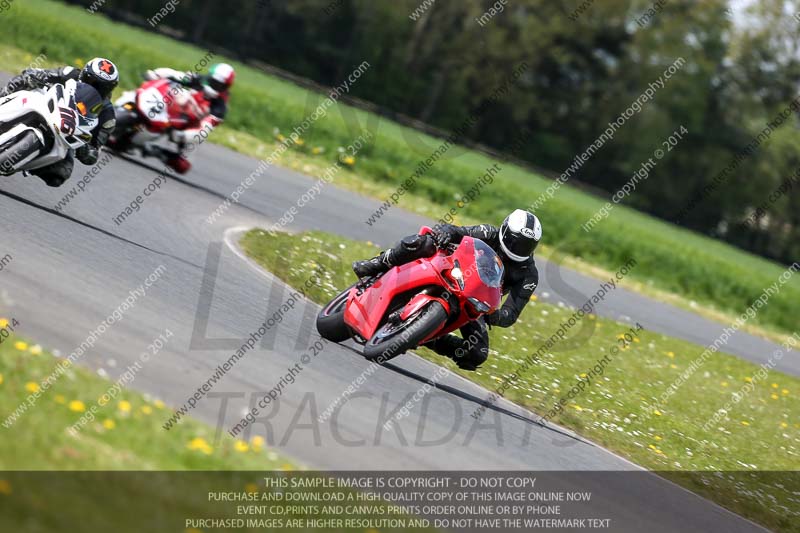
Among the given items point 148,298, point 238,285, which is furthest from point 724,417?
point 148,298

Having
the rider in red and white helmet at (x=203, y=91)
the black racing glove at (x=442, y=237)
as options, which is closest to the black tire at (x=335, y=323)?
the black racing glove at (x=442, y=237)

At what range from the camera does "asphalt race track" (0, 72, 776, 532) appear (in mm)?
7898

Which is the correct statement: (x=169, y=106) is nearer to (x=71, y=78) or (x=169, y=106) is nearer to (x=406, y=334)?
(x=71, y=78)

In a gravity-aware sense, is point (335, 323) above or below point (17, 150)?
above

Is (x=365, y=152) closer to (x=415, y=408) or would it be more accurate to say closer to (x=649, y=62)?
(x=415, y=408)

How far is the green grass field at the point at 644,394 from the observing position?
1122 cm

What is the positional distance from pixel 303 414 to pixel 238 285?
4.00 m

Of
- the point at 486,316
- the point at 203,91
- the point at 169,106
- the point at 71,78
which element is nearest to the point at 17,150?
the point at 71,78

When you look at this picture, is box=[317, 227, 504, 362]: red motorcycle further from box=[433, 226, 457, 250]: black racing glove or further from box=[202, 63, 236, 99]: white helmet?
box=[202, 63, 236, 99]: white helmet

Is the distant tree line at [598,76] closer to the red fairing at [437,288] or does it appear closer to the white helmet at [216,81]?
the white helmet at [216,81]

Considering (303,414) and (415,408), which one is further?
(415,408)

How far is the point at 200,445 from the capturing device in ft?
22.1

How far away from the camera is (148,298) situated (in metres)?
9.90

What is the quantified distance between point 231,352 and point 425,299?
5.86 feet
